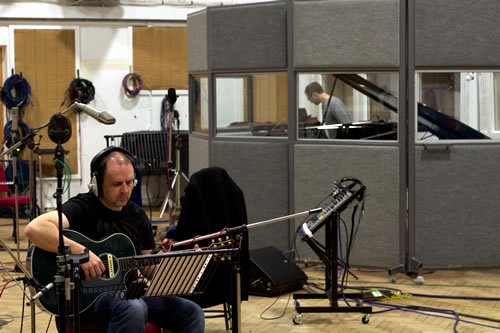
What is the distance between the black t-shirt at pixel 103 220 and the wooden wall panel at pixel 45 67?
7045 mm

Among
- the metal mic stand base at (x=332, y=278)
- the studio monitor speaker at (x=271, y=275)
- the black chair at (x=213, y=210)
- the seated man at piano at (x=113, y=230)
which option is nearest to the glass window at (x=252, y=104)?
the studio monitor speaker at (x=271, y=275)

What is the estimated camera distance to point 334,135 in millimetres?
7539

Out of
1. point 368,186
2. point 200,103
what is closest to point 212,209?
point 368,186

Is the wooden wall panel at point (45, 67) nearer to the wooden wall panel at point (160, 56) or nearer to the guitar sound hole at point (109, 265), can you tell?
the wooden wall panel at point (160, 56)

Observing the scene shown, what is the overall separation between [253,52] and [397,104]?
1367 mm

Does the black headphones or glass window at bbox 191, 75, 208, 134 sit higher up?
glass window at bbox 191, 75, 208, 134

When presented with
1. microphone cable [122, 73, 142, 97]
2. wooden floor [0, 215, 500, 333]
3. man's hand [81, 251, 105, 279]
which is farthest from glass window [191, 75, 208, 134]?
man's hand [81, 251, 105, 279]

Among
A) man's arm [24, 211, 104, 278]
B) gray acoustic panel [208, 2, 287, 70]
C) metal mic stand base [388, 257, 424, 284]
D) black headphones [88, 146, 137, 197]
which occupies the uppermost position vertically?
gray acoustic panel [208, 2, 287, 70]

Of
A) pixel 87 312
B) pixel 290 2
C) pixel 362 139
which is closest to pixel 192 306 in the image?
pixel 87 312

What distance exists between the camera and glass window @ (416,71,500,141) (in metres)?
7.32

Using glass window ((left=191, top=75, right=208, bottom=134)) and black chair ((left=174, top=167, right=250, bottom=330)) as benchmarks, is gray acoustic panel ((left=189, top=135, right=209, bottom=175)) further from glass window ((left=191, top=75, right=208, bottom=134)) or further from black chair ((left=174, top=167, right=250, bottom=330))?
black chair ((left=174, top=167, right=250, bottom=330))

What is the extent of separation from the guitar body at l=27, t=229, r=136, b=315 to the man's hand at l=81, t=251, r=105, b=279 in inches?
3.7

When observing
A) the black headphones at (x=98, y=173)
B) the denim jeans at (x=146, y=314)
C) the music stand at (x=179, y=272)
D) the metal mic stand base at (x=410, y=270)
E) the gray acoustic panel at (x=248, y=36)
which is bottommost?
the metal mic stand base at (x=410, y=270)

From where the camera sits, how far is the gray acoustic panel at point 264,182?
7.62 metres
